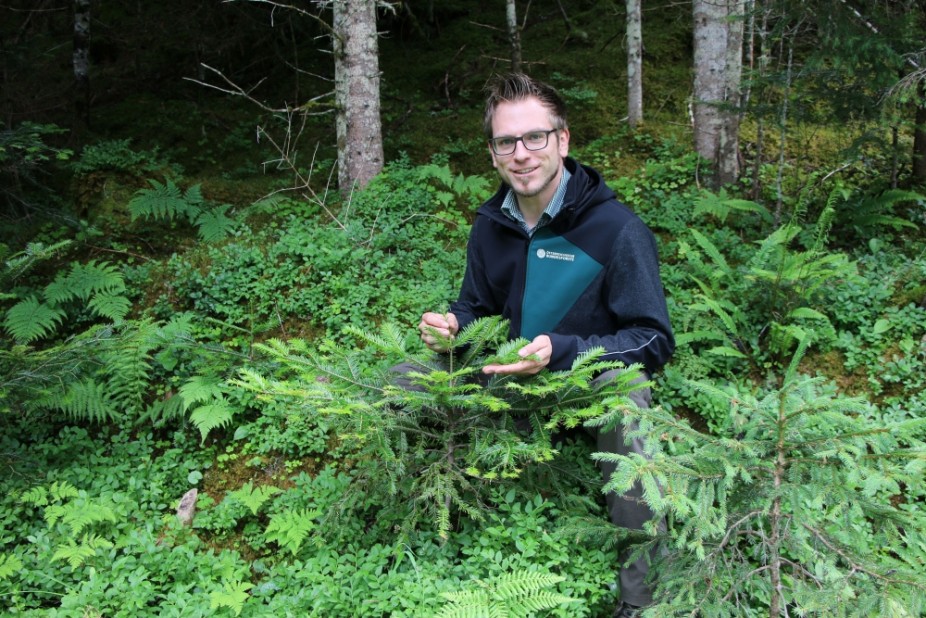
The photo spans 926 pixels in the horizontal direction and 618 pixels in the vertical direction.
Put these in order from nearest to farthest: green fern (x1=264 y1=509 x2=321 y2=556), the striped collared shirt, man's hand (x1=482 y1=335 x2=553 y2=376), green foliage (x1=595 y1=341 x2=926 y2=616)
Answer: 1. green foliage (x1=595 y1=341 x2=926 y2=616)
2. man's hand (x1=482 y1=335 x2=553 y2=376)
3. green fern (x1=264 y1=509 x2=321 y2=556)
4. the striped collared shirt

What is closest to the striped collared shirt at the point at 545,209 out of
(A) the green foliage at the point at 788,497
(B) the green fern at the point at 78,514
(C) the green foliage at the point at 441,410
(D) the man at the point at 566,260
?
(D) the man at the point at 566,260

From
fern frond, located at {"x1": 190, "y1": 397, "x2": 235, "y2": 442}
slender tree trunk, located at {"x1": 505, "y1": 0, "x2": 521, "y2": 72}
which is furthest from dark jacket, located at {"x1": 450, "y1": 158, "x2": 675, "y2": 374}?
slender tree trunk, located at {"x1": 505, "y1": 0, "x2": 521, "y2": 72}

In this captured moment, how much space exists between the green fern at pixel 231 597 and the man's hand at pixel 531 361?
172cm

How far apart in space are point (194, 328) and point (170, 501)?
5.35 ft

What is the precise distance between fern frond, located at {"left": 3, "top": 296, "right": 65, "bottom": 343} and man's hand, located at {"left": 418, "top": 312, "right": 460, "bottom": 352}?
3.54 meters

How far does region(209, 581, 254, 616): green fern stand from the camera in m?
3.11

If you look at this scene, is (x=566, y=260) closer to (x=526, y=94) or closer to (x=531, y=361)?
(x=531, y=361)

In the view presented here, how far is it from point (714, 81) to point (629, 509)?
19.1ft

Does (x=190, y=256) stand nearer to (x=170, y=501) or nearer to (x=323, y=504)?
(x=170, y=501)

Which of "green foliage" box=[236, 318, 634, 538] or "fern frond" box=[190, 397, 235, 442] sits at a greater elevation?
"green foliage" box=[236, 318, 634, 538]

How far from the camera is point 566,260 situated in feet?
11.7

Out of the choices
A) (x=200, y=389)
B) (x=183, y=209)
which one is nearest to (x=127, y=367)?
(x=200, y=389)

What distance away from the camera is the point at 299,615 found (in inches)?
123

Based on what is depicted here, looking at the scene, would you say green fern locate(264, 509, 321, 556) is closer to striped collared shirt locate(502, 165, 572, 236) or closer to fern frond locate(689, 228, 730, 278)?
striped collared shirt locate(502, 165, 572, 236)
